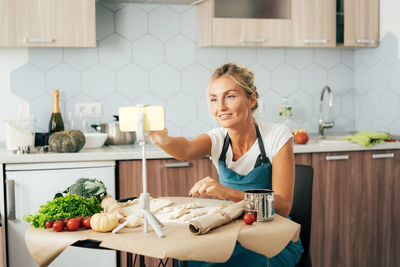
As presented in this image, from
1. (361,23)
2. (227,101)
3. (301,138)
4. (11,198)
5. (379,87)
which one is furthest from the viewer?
(379,87)

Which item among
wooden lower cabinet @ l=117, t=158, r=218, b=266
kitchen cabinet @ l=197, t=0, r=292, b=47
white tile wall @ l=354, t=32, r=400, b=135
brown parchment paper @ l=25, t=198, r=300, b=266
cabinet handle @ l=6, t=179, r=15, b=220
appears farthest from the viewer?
white tile wall @ l=354, t=32, r=400, b=135

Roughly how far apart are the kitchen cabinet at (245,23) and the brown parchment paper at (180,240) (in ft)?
6.64

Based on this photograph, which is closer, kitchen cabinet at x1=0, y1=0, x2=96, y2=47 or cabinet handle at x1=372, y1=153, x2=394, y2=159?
kitchen cabinet at x1=0, y1=0, x2=96, y2=47

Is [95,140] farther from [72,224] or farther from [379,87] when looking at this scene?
[379,87]

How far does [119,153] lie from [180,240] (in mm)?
1559

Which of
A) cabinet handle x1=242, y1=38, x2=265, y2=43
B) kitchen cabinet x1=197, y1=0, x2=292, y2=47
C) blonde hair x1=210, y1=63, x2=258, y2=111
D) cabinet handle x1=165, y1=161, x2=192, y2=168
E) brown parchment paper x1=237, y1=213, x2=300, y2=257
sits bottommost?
brown parchment paper x1=237, y1=213, x2=300, y2=257

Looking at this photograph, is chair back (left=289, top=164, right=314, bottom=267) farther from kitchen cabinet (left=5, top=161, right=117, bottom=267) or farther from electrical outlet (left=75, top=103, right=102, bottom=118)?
electrical outlet (left=75, top=103, right=102, bottom=118)

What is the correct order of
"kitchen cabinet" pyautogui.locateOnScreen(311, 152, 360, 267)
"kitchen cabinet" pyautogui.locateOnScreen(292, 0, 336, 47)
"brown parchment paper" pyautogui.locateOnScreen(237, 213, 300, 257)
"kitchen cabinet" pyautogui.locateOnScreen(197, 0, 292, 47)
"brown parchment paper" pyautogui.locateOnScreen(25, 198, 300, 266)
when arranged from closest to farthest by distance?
"brown parchment paper" pyautogui.locateOnScreen(25, 198, 300, 266) < "brown parchment paper" pyautogui.locateOnScreen(237, 213, 300, 257) < "kitchen cabinet" pyautogui.locateOnScreen(311, 152, 360, 267) < "kitchen cabinet" pyautogui.locateOnScreen(197, 0, 292, 47) < "kitchen cabinet" pyautogui.locateOnScreen(292, 0, 336, 47)

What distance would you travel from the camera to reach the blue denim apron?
6.13ft

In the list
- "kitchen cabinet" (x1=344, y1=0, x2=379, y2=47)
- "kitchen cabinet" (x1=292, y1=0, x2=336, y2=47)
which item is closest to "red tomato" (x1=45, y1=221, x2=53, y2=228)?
"kitchen cabinet" (x1=292, y1=0, x2=336, y2=47)

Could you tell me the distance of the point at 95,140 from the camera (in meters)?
3.16

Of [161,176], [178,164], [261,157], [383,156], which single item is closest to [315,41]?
[383,156]

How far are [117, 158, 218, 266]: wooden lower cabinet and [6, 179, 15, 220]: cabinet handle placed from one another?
614mm

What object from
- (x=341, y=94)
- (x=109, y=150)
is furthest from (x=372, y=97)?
(x=109, y=150)
